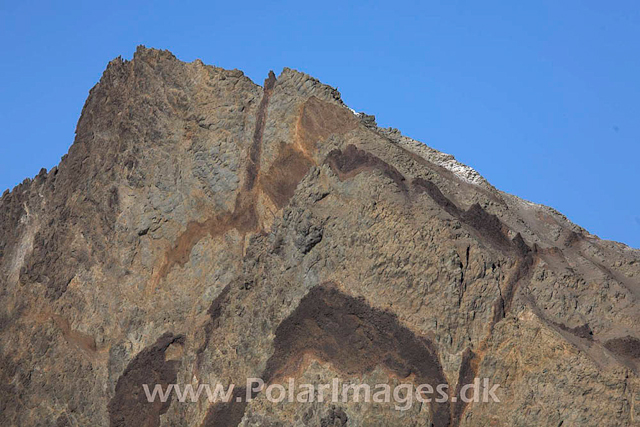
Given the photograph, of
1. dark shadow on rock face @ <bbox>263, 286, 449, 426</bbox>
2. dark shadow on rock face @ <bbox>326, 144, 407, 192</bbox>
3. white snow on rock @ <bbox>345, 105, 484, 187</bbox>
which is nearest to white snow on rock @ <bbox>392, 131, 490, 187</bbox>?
white snow on rock @ <bbox>345, 105, 484, 187</bbox>

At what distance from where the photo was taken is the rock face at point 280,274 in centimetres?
2523

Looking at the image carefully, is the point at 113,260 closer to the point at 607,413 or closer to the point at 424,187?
the point at 424,187

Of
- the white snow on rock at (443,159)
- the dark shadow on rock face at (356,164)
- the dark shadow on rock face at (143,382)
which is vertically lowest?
the dark shadow on rock face at (143,382)

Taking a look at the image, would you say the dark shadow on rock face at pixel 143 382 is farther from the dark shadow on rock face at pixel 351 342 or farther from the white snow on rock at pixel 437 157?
the white snow on rock at pixel 437 157

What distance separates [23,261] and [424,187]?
12129mm

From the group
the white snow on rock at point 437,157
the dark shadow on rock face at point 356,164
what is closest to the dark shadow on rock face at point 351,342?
the dark shadow on rock face at point 356,164

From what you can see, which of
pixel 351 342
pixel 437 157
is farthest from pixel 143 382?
pixel 437 157

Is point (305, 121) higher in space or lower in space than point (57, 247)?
higher

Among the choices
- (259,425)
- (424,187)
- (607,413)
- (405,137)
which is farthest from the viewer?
(405,137)

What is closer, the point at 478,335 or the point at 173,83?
the point at 478,335

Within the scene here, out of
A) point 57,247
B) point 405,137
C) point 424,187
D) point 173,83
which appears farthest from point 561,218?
point 57,247

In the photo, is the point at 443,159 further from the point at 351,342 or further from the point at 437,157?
the point at 351,342

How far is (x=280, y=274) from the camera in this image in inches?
1078

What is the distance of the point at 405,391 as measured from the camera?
25.2m
